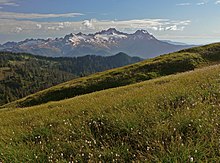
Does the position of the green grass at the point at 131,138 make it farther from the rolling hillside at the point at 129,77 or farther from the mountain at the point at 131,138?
the rolling hillside at the point at 129,77

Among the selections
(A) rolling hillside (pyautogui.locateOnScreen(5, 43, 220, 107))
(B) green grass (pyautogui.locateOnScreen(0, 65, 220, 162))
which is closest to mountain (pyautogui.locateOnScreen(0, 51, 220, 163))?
(B) green grass (pyautogui.locateOnScreen(0, 65, 220, 162))

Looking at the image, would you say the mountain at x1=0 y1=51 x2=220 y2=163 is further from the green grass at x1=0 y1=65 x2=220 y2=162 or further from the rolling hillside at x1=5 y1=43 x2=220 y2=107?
the rolling hillside at x1=5 y1=43 x2=220 y2=107

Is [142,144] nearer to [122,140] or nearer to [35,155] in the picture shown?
[122,140]

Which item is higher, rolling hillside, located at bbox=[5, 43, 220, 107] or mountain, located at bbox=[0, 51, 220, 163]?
mountain, located at bbox=[0, 51, 220, 163]

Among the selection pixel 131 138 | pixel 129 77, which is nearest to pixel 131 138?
pixel 131 138

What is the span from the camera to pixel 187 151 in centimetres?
470

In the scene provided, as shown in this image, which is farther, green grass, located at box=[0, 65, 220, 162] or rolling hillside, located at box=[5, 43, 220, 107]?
rolling hillside, located at box=[5, 43, 220, 107]

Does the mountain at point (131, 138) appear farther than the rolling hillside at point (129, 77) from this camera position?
Answer: No

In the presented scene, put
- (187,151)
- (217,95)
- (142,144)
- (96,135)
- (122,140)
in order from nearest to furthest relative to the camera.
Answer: (187,151), (142,144), (122,140), (96,135), (217,95)

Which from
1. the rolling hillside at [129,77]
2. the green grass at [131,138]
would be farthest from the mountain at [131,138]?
the rolling hillside at [129,77]

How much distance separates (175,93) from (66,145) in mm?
4641

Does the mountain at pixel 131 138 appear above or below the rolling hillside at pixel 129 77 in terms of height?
above

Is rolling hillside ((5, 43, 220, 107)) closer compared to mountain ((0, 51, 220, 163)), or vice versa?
mountain ((0, 51, 220, 163))

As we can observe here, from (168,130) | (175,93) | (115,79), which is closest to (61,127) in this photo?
(168,130)
